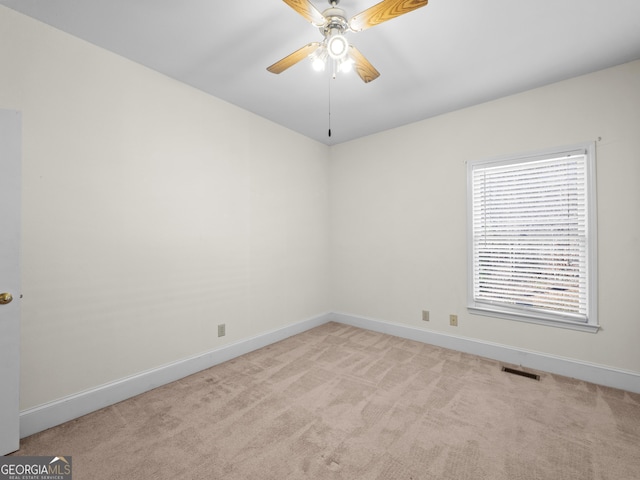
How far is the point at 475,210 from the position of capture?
3.15 metres

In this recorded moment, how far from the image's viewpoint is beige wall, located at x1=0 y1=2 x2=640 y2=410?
6.46 ft

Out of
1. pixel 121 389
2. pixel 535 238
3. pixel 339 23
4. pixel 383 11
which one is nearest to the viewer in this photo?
pixel 383 11

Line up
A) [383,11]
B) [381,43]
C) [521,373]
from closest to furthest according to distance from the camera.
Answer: [383,11], [381,43], [521,373]

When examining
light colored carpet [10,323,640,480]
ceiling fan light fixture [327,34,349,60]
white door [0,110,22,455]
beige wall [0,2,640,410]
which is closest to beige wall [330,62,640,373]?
beige wall [0,2,640,410]

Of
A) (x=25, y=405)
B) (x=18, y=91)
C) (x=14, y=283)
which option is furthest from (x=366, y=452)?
(x=18, y=91)

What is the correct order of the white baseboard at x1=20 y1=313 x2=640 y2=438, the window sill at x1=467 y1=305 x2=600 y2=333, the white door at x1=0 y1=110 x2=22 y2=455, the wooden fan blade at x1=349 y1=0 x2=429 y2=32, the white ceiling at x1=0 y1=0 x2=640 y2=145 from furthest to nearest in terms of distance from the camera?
the window sill at x1=467 y1=305 x2=600 y2=333 < the white baseboard at x1=20 y1=313 x2=640 y2=438 < the white ceiling at x1=0 y1=0 x2=640 y2=145 < the white door at x1=0 y1=110 x2=22 y2=455 < the wooden fan blade at x1=349 y1=0 x2=429 y2=32

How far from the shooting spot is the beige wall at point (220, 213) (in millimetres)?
1969

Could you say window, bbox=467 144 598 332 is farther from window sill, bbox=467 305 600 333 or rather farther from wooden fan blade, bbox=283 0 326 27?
wooden fan blade, bbox=283 0 326 27

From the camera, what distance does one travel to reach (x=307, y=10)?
150 centimetres

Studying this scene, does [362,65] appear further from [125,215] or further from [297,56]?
[125,215]

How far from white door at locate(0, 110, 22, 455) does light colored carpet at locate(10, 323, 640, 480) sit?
240 mm

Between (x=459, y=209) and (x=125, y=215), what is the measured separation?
10.9 feet

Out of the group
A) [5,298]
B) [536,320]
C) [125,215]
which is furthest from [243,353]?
[536,320]

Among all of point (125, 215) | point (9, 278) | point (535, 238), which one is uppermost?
point (125, 215)
